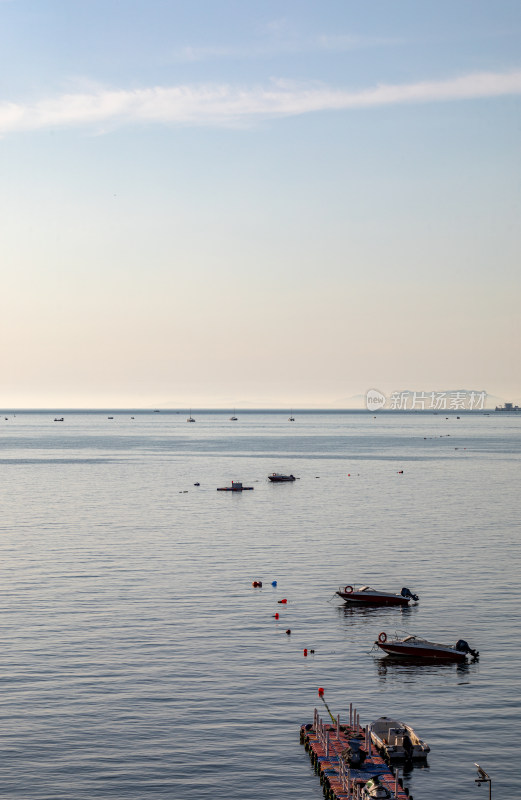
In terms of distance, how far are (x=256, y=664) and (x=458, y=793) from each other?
2006 centimetres

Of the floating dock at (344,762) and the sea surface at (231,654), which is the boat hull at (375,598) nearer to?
the sea surface at (231,654)

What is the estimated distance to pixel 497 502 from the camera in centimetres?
16050

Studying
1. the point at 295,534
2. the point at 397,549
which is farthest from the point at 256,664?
the point at 295,534

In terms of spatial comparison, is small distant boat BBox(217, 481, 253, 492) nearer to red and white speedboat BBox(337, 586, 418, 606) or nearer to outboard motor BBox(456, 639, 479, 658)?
red and white speedboat BBox(337, 586, 418, 606)

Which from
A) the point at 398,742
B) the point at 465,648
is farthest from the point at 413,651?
the point at 398,742

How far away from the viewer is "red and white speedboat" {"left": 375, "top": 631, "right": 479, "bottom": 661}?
211 ft

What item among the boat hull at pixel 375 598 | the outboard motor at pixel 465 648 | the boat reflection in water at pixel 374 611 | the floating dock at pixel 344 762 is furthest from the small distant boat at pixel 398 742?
the boat hull at pixel 375 598

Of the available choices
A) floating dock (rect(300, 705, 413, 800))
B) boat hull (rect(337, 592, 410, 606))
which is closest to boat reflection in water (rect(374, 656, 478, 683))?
floating dock (rect(300, 705, 413, 800))

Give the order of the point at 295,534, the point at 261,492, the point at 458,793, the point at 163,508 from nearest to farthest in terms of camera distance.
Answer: the point at 458,793, the point at 295,534, the point at 163,508, the point at 261,492

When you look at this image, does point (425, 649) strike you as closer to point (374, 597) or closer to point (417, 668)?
point (417, 668)

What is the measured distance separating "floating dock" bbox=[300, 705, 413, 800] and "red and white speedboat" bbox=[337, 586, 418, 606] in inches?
1157

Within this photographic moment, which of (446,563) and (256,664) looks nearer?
(256,664)

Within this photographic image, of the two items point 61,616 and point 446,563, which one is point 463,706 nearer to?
point 61,616

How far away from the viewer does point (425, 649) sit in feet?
216
